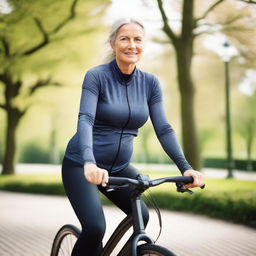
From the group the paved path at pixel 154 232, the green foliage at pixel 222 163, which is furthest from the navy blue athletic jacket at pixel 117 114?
the green foliage at pixel 222 163

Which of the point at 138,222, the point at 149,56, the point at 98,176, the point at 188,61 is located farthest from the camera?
the point at 149,56

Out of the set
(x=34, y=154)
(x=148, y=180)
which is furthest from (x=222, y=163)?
(x=148, y=180)

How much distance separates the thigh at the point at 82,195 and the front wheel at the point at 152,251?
35 cm

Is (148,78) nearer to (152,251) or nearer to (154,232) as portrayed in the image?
(152,251)

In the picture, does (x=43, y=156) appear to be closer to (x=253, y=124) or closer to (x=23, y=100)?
(x=253, y=124)

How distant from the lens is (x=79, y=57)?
16922mm

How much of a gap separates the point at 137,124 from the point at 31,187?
1180cm

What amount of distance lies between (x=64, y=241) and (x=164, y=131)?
1362mm

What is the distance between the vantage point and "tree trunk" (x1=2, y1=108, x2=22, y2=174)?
60.3ft

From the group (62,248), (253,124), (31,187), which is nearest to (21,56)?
(31,187)

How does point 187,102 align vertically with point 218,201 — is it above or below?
above

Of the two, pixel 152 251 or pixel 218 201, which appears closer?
pixel 152 251

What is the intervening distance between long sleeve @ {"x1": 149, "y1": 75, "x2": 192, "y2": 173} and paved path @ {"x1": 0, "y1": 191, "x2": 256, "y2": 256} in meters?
3.04

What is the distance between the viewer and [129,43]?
290 centimetres
